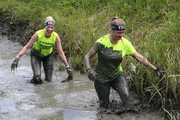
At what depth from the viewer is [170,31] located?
661cm

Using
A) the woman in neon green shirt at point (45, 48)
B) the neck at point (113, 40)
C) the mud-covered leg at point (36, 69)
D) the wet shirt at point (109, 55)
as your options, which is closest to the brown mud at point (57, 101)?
the mud-covered leg at point (36, 69)

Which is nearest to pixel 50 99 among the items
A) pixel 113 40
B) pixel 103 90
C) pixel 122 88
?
pixel 103 90

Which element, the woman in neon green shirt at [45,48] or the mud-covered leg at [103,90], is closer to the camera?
the mud-covered leg at [103,90]

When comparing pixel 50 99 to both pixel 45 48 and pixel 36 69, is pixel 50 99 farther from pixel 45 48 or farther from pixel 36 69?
pixel 45 48

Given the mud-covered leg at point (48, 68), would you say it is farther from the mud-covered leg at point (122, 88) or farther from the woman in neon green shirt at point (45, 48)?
the mud-covered leg at point (122, 88)

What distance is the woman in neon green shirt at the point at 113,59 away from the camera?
207 inches

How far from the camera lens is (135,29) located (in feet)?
29.6

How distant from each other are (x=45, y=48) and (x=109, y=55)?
260cm

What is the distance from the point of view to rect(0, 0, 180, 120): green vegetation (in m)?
5.55

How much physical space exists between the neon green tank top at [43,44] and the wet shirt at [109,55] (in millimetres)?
2143

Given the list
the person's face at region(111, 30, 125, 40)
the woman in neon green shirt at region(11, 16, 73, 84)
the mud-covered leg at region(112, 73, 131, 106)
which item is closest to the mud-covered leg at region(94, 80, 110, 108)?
the mud-covered leg at region(112, 73, 131, 106)

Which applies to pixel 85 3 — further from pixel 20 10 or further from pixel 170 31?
pixel 170 31

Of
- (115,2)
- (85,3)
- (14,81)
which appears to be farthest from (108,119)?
(85,3)

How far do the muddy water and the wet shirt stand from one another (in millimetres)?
690
